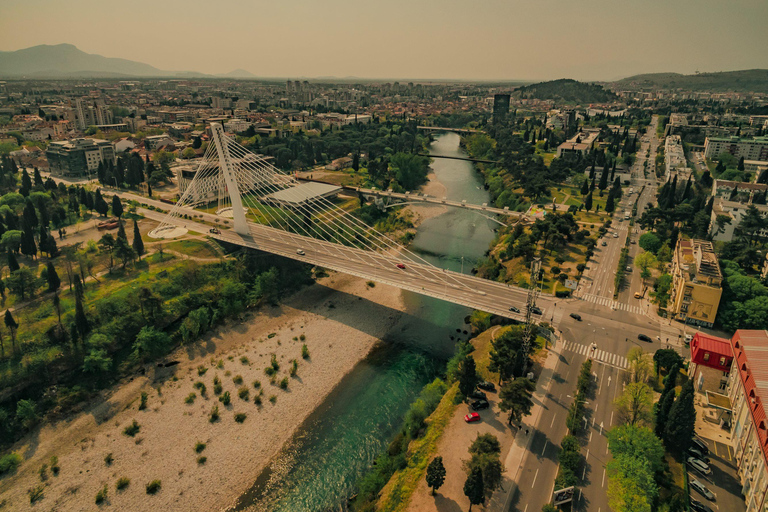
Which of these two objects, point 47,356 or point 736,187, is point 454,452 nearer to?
point 47,356

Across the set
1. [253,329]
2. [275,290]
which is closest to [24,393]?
[253,329]

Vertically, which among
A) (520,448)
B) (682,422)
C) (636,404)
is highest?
(682,422)

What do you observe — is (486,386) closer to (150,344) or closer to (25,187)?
(150,344)

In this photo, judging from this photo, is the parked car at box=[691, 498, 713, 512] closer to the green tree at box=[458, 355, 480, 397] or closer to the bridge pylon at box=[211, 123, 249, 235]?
the green tree at box=[458, 355, 480, 397]

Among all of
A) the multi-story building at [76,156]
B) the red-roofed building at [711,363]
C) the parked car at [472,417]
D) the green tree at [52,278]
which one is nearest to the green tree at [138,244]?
the green tree at [52,278]

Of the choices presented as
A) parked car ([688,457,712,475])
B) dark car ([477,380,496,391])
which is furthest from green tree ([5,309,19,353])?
parked car ([688,457,712,475])

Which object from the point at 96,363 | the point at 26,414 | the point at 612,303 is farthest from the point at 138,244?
the point at 612,303
